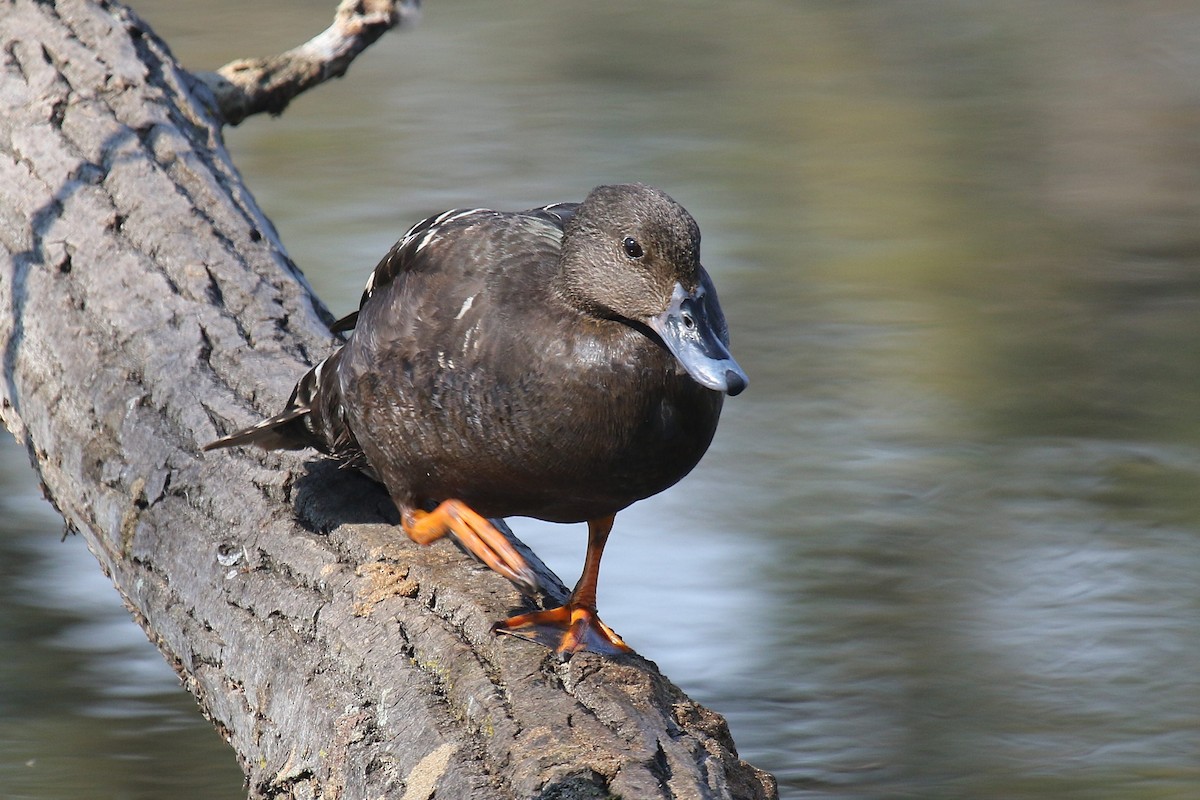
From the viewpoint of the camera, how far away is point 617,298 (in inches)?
116

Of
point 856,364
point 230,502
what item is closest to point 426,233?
point 230,502

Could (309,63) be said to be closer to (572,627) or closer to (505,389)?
(505,389)

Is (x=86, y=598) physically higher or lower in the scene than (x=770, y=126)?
lower

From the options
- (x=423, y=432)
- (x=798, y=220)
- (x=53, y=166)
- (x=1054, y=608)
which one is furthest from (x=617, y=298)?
(x=798, y=220)

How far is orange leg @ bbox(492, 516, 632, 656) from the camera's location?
9.31 feet

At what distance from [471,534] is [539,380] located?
423 millimetres

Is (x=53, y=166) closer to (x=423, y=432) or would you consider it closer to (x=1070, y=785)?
(x=423, y=432)

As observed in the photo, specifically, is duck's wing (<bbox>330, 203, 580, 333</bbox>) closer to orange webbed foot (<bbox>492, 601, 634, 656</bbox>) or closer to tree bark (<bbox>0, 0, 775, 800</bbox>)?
tree bark (<bbox>0, 0, 775, 800</bbox>)

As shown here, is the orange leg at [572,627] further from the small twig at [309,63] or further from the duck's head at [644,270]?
the small twig at [309,63]

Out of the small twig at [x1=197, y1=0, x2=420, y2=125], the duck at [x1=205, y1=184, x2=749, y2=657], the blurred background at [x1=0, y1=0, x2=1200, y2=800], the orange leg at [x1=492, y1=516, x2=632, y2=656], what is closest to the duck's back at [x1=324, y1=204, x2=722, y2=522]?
the duck at [x1=205, y1=184, x2=749, y2=657]

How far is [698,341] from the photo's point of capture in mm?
2805

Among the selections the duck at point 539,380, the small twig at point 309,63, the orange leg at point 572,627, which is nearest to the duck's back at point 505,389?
the duck at point 539,380

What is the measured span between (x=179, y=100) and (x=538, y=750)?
292 cm

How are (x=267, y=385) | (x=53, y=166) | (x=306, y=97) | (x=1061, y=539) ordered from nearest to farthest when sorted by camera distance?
(x=267, y=385) → (x=53, y=166) → (x=1061, y=539) → (x=306, y=97)
